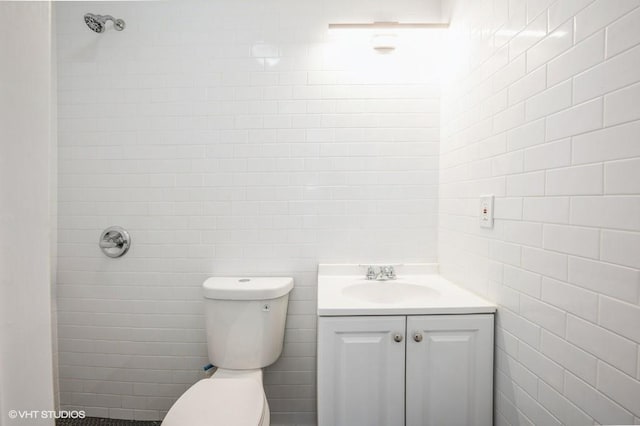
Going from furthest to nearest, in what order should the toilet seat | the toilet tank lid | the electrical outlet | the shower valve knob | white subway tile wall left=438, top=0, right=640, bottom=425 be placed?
the shower valve knob → the toilet tank lid → the electrical outlet → the toilet seat → white subway tile wall left=438, top=0, right=640, bottom=425

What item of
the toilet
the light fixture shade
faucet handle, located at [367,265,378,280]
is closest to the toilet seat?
the toilet

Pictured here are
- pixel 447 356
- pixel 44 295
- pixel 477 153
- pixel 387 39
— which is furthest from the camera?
pixel 387 39

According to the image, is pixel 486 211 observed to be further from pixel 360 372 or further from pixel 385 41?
pixel 385 41

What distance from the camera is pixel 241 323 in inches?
57.4

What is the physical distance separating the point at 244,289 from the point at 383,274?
28.1 inches

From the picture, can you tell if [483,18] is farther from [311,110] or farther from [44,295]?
[44,295]

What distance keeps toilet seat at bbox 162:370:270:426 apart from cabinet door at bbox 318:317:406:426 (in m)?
0.25

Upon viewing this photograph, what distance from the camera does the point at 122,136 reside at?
167cm

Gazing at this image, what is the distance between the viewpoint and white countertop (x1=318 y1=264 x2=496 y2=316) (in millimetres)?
1143

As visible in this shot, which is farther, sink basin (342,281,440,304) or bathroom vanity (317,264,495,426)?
sink basin (342,281,440,304)

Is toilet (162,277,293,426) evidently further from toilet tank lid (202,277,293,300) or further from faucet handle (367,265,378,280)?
faucet handle (367,265,378,280)

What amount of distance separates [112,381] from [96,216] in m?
0.94

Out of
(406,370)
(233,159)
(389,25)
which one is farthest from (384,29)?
(406,370)

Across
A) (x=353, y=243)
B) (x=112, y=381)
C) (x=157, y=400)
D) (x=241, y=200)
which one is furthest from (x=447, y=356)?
(x=112, y=381)
